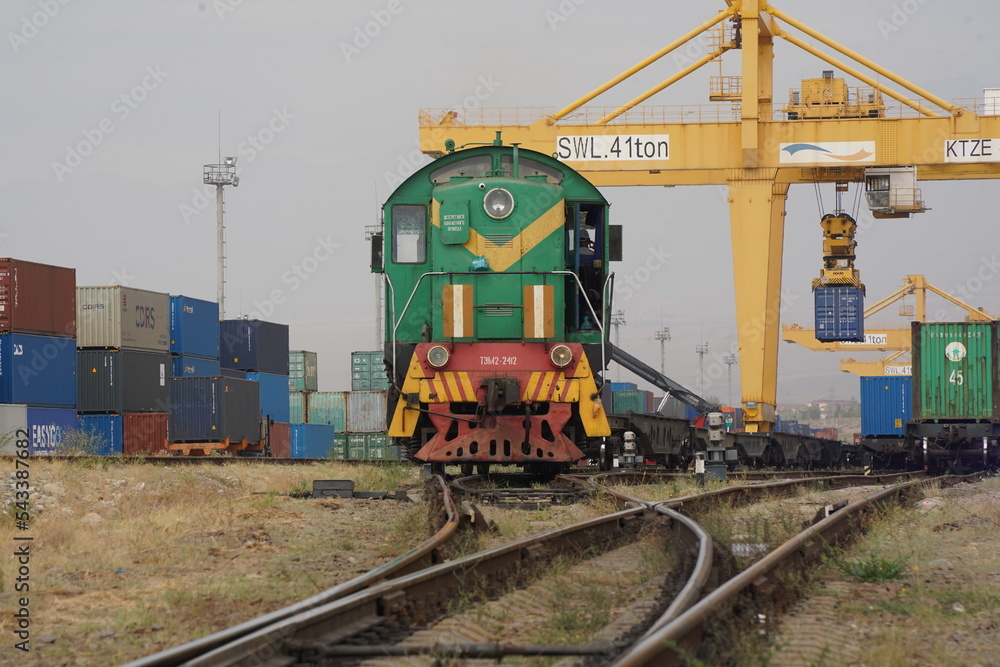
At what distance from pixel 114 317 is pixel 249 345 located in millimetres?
8367

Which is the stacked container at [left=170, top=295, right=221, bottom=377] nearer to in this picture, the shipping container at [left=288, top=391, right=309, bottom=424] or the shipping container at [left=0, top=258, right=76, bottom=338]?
the shipping container at [left=0, top=258, right=76, bottom=338]

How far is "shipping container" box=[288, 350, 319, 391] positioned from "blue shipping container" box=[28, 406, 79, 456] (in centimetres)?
1839

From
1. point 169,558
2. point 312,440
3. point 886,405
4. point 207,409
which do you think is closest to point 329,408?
point 312,440

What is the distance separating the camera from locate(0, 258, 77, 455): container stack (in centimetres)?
2384

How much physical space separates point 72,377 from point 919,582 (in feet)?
77.5

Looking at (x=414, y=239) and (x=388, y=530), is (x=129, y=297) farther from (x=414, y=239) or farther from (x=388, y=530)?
(x=388, y=530)

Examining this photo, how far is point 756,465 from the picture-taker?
26.0 meters

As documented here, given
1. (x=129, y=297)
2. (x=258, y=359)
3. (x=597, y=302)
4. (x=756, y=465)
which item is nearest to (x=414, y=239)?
(x=597, y=302)

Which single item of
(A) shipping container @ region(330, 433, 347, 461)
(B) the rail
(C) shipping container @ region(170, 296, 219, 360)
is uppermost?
(C) shipping container @ region(170, 296, 219, 360)

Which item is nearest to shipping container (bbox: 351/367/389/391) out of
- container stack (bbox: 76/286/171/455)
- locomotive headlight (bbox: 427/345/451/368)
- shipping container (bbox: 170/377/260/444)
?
shipping container (bbox: 170/377/260/444)

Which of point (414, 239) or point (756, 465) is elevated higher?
point (414, 239)

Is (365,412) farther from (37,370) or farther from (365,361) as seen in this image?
(37,370)

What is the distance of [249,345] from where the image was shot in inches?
1433

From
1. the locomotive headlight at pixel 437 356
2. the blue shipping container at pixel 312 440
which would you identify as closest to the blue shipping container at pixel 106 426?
the blue shipping container at pixel 312 440
